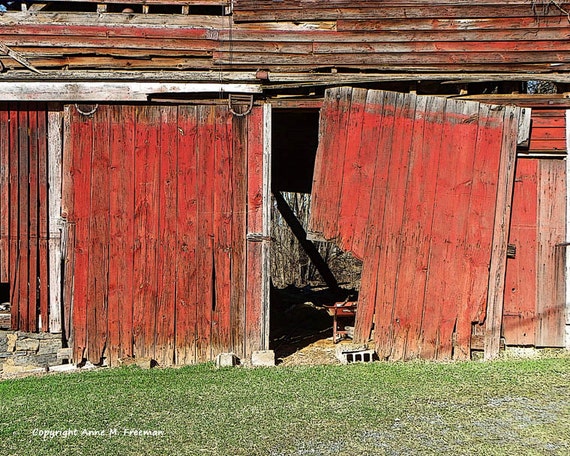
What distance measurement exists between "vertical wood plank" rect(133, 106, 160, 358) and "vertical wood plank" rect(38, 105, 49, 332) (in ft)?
3.13

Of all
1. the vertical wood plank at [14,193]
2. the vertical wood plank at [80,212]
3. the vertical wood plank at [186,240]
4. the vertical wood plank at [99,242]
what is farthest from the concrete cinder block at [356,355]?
the vertical wood plank at [14,193]

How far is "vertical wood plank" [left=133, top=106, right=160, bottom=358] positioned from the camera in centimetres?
877

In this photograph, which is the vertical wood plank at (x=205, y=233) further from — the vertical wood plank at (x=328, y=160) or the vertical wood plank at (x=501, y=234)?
the vertical wood plank at (x=501, y=234)

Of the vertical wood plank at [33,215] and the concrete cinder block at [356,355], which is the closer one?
the vertical wood plank at [33,215]

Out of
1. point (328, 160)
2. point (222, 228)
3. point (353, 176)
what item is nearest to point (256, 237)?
point (222, 228)

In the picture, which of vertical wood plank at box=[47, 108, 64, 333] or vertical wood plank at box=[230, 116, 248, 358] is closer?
vertical wood plank at box=[47, 108, 64, 333]

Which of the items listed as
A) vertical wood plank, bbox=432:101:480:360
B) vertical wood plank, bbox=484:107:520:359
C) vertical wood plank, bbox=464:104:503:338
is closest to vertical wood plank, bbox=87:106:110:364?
vertical wood plank, bbox=432:101:480:360

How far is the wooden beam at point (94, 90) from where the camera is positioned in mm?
8617

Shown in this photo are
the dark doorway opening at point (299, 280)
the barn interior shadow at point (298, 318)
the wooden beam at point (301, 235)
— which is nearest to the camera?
the dark doorway opening at point (299, 280)

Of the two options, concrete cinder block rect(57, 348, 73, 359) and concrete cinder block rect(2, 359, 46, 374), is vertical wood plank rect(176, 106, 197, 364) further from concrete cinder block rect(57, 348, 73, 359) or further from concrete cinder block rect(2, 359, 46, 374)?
concrete cinder block rect(2, 359, 46, 374)

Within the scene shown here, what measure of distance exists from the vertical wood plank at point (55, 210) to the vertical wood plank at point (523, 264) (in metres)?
5.21

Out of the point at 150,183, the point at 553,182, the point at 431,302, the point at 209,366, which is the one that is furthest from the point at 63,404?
the point at 553,182

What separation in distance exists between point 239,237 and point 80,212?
1837mm

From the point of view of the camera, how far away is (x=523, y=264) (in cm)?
898
